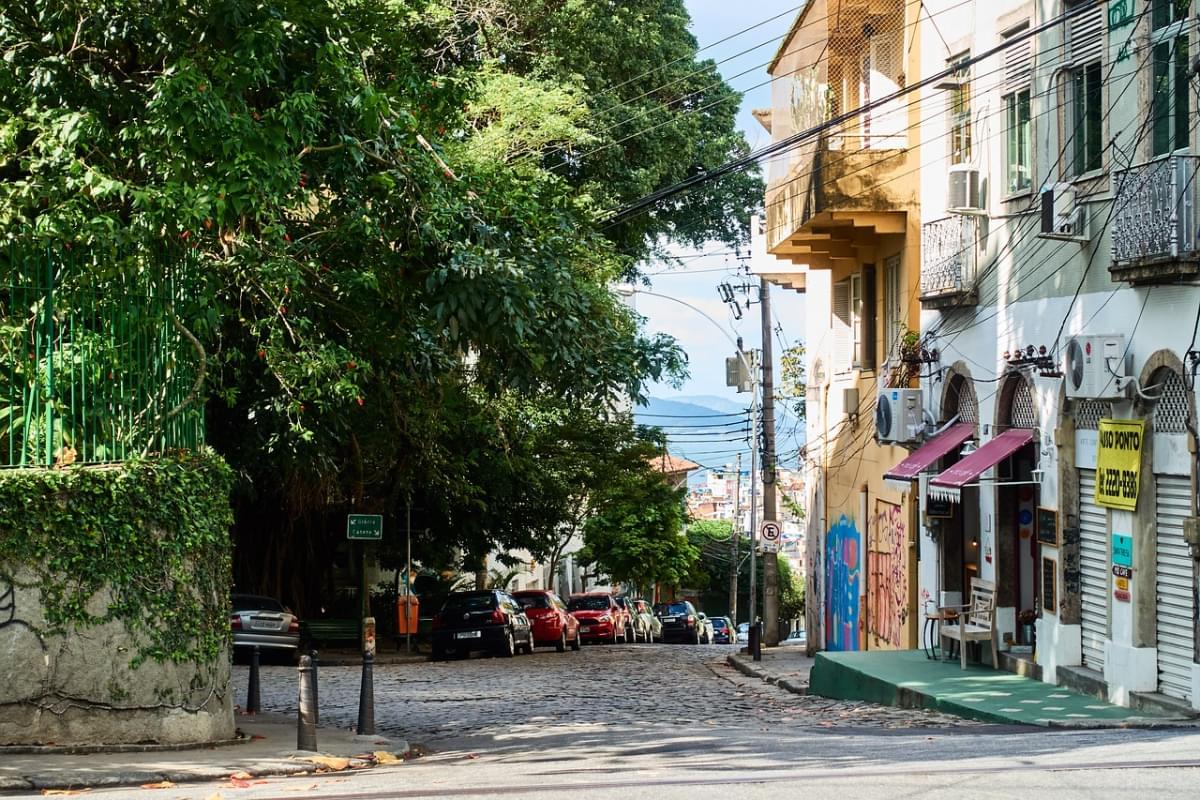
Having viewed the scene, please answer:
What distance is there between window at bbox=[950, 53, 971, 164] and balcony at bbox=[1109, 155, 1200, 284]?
562 cm

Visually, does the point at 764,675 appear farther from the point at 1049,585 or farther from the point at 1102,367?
the point at 1102,367

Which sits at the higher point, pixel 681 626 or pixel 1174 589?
pixel 1174 589

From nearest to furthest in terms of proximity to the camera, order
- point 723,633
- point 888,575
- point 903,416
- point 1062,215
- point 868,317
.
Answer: point 1062,215 < point 903,416 < point 888,575 < point 868,317 < point 723,633

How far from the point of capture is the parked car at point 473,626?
31.9 metres

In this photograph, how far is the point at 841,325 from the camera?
29297mm

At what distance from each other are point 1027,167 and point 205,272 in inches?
393

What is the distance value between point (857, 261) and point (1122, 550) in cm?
1263

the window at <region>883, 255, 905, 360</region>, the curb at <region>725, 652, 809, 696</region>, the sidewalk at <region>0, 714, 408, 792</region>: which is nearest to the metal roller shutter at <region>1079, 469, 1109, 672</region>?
the curb at <region>725, 652, 809, 696</region>

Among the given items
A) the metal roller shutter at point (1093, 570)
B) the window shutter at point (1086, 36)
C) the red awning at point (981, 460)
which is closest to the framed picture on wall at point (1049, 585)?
the metal roller shutter at point (1093, 570)

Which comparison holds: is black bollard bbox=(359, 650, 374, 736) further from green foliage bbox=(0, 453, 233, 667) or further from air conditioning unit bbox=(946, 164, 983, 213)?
air conditioning unit bbox=(946, 164, 983, 213)

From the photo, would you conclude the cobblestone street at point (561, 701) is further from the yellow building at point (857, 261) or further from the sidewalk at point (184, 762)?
the yellow building at point (857, 261)

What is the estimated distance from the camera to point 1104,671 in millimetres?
15938

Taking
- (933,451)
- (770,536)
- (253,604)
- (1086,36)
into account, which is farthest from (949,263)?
(253,604)

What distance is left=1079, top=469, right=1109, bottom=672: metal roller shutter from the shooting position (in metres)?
16.3
